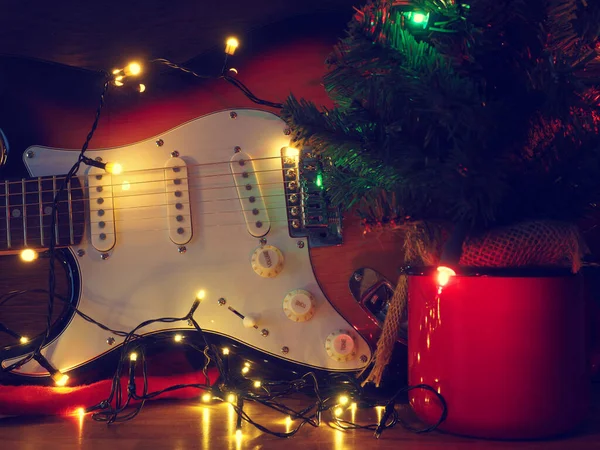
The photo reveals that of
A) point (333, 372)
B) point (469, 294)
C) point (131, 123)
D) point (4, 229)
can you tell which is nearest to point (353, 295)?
point (333, 372)

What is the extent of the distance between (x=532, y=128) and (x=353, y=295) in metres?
0.34

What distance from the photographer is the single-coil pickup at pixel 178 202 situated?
0.91 metres

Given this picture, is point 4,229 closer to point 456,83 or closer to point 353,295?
point 353,295

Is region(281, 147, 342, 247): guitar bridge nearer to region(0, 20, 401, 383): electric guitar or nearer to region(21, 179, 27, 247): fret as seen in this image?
region(0, 20, 401, 383): electric guitar

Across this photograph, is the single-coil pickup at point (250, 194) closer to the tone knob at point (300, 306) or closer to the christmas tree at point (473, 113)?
the tone knob at point (300, 306)

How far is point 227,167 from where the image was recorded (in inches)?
35.7

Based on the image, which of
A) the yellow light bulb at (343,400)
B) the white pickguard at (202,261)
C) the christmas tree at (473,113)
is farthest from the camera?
the white pickguard at (202,261)

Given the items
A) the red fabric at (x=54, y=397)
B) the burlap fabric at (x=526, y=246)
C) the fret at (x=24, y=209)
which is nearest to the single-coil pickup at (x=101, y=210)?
the fret at (x=24, y=209)

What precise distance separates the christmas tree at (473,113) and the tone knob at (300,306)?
21 centimetres

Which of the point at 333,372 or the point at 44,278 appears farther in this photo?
the point at 44,278

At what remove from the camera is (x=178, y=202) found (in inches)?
35.9

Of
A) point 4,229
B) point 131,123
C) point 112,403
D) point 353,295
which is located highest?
point 131,123

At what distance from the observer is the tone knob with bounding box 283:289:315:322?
84 centimetres

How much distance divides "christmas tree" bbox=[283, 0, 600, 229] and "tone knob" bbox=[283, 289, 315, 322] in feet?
0.70
